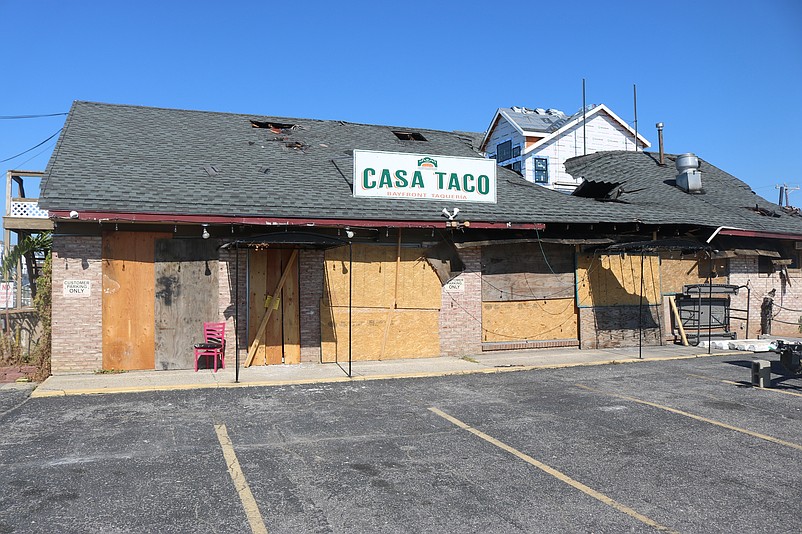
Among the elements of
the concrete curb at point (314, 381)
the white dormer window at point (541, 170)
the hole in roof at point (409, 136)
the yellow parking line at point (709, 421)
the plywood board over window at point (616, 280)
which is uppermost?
the white dormer window at point (541, 170)

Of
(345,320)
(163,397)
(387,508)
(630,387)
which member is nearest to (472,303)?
(345,320)

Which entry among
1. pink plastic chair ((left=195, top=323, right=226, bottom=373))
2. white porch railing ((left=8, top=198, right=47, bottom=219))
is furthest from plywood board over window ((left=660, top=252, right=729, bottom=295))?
white porch railing ((left=8, top=198, right=47, bottom=219))

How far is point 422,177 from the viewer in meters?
14.9

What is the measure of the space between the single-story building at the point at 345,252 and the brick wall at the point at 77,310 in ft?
0.09

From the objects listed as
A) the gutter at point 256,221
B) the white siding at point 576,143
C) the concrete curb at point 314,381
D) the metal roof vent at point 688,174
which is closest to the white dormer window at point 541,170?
the white siding at point 576,143

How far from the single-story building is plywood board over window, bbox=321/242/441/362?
1.4 inches

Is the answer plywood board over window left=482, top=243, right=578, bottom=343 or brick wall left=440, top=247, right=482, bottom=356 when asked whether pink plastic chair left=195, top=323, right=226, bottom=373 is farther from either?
→ plywood board over window left=482, top=243, right=578, bottom=343

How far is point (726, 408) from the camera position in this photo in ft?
30.2

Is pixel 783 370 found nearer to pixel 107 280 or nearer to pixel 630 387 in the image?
pixel 630 387

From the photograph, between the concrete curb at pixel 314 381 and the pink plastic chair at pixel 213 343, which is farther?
the pink plastic chair at pixel 213 343

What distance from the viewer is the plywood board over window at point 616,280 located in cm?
1614

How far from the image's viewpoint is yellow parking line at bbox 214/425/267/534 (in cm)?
500

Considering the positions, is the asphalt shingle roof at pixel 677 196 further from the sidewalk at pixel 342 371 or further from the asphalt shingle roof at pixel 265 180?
the sidewalk at pixel 342 371

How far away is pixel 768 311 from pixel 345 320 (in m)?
13.2
